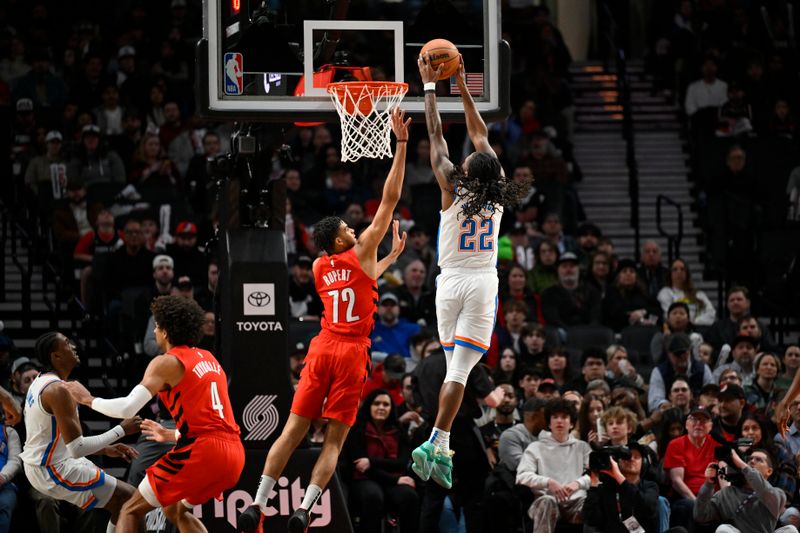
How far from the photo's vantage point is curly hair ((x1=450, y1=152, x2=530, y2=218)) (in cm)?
896

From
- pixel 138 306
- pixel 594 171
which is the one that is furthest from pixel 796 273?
pixel 138 306

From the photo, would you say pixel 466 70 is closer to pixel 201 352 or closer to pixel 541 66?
pixel 201 352

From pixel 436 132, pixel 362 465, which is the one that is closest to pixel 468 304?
pixel 436 132

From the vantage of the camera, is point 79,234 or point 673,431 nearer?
point 673,431

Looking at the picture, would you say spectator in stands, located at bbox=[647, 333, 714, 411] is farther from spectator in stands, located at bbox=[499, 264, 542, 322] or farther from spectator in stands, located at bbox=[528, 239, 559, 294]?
spectator in stands, located at bbox=[528, 239, 559, 294]

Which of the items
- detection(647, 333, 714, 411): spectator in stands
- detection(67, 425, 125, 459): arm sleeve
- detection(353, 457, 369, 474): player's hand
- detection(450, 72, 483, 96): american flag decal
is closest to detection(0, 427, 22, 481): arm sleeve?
detection(67, 425, 125, 459): arm sleeve

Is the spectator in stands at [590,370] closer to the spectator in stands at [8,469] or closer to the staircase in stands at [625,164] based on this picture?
the staircase in stands at [625,164]

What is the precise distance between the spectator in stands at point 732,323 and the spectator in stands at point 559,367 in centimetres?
191

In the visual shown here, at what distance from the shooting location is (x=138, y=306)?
46.2 ft

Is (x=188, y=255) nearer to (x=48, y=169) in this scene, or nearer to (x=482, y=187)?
(x=48, y=169)

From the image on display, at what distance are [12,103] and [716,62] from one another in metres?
9.26

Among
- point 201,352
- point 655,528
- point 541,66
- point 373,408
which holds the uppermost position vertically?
point 541,66

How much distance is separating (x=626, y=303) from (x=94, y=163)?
6225 mm

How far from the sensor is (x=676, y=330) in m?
14.1
